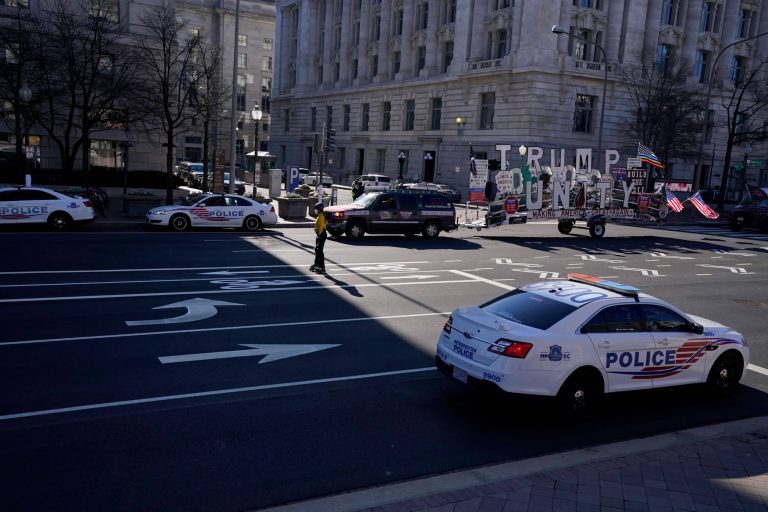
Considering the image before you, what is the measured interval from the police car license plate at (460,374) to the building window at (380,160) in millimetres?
62740

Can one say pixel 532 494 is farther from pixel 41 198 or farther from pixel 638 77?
pixel 638 77

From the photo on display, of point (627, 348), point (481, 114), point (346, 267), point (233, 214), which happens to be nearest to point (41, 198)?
point (233, 214)

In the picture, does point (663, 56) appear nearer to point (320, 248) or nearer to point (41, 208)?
point (320, 248)

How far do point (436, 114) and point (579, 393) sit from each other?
5618 cm

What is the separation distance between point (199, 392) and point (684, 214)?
4698cm

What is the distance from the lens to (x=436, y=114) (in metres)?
62.1

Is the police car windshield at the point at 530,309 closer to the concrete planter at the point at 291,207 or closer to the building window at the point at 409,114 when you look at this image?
the concrete planter at the point at 291,207

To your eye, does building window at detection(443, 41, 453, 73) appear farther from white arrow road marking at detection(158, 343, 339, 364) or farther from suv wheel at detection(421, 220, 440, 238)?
white arrow road marking at detection(158, 343, 339, 364)

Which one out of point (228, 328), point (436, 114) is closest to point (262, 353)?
point (228, 328)

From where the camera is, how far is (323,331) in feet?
37.9

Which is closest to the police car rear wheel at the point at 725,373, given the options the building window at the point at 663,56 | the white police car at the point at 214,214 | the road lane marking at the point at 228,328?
the road lane marking at the point at 228,328

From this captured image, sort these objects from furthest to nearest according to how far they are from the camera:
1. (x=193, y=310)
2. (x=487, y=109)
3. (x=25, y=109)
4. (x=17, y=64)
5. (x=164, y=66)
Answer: (x=487, y=109), (x=164, y=66), (x=17, y=64), (x=25, y=109), (x=193, y=310)

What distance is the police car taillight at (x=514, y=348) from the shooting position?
7.55m

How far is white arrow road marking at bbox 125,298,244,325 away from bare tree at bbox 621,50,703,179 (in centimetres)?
4428
